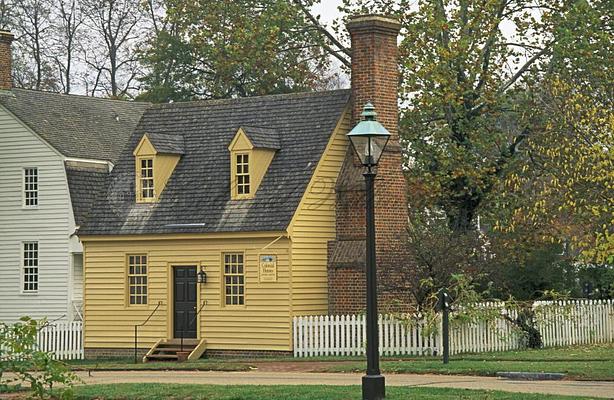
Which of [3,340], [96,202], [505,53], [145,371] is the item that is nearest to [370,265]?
[3,340]

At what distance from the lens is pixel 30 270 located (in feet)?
140

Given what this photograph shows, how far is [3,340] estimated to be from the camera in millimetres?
21625

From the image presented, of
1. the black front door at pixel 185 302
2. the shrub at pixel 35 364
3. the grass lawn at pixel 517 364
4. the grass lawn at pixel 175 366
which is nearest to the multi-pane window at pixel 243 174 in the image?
the black front door at pixel 185 302

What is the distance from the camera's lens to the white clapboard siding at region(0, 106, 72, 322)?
41938 millimetres

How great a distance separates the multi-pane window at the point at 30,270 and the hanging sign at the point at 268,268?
40.2 feet

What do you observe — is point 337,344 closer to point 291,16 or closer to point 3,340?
point 3,340

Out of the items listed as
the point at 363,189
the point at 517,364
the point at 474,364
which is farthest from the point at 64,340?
the point at 517,364

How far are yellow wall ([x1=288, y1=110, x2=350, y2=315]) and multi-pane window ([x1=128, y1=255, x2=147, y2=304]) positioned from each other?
4.96m

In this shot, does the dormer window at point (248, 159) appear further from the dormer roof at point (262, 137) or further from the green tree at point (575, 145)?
the green tree at point (575, 145)

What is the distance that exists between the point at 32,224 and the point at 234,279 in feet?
36.8

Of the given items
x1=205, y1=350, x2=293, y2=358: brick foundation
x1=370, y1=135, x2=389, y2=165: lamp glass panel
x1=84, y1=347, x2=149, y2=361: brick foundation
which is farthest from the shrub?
x1=84, y1=347, x2=149, y2=361: brick foundation

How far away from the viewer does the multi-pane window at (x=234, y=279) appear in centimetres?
3378

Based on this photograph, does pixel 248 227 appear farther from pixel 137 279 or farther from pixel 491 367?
pixel 491 367

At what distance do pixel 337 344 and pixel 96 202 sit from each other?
9.27m
